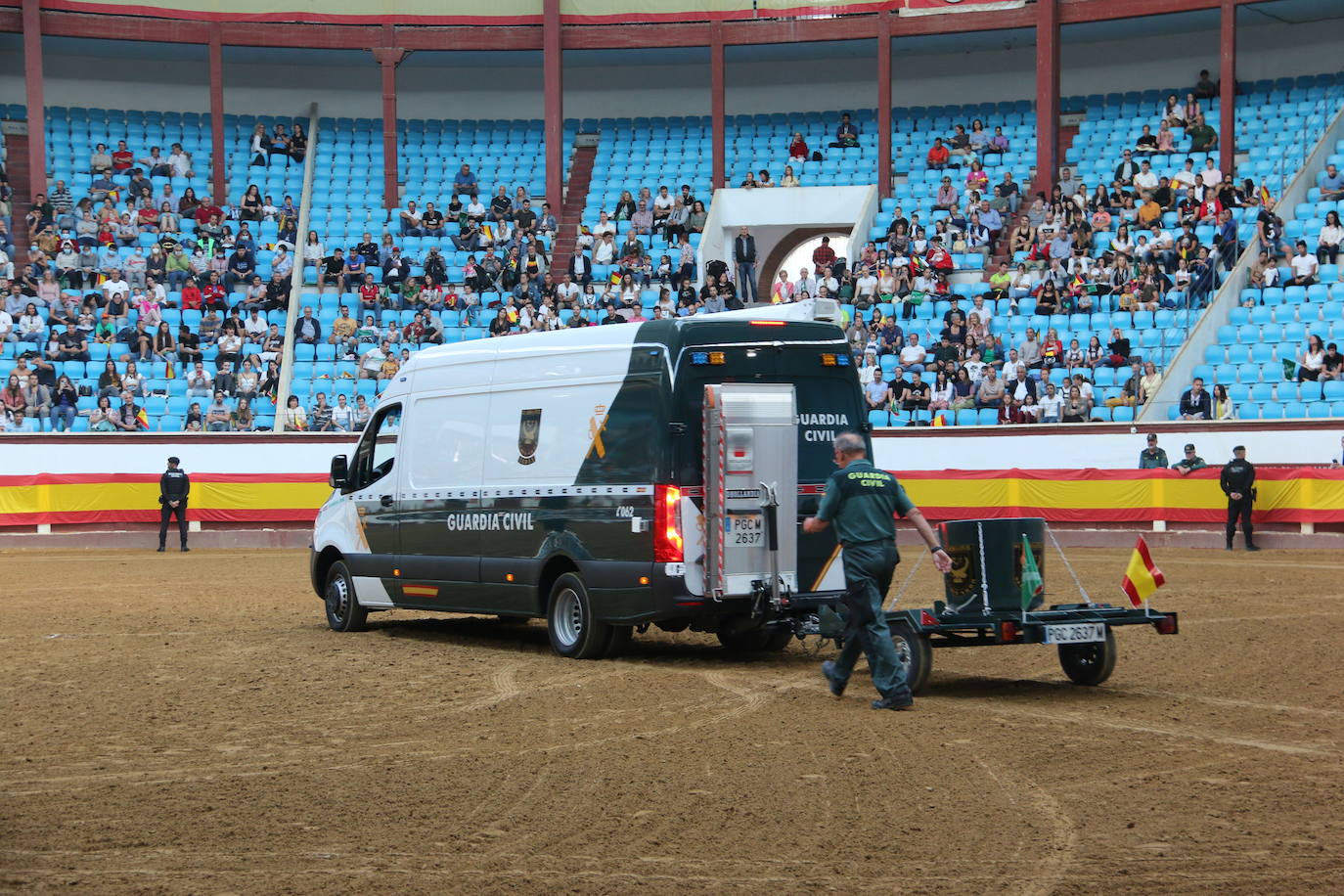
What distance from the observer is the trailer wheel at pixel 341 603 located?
16500mm

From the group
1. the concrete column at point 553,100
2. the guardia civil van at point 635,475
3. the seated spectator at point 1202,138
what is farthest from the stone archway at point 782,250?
the guardia civil van at point 635,475

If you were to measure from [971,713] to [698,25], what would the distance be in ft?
102

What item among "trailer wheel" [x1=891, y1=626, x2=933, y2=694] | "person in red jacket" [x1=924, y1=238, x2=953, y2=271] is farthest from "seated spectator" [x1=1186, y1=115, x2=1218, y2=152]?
"trailer wheel" [x1=891, y1=626, x2=933, y2=694]

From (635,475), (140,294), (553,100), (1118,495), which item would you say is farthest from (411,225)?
(635,475)

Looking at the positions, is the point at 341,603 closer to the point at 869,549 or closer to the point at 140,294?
the point at 869,549

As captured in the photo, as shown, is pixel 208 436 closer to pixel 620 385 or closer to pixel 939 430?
pixel 939 430

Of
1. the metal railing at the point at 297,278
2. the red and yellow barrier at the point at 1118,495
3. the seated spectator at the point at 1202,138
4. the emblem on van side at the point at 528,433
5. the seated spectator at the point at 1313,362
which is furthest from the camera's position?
the seated spectator at the point at 1202,138

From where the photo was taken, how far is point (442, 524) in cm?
1522

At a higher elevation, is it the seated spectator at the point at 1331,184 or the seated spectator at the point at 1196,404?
the seated spectator at the point at 1331,184

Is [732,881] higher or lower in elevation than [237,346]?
lower

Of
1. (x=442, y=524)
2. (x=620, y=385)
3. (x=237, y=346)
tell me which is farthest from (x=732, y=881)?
(x=237, y=346)

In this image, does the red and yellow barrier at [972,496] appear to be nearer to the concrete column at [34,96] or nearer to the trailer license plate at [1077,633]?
Answer: the concrete column at [34,96]

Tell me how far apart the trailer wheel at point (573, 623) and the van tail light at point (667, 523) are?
980 mm

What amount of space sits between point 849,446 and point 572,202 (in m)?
30.0
